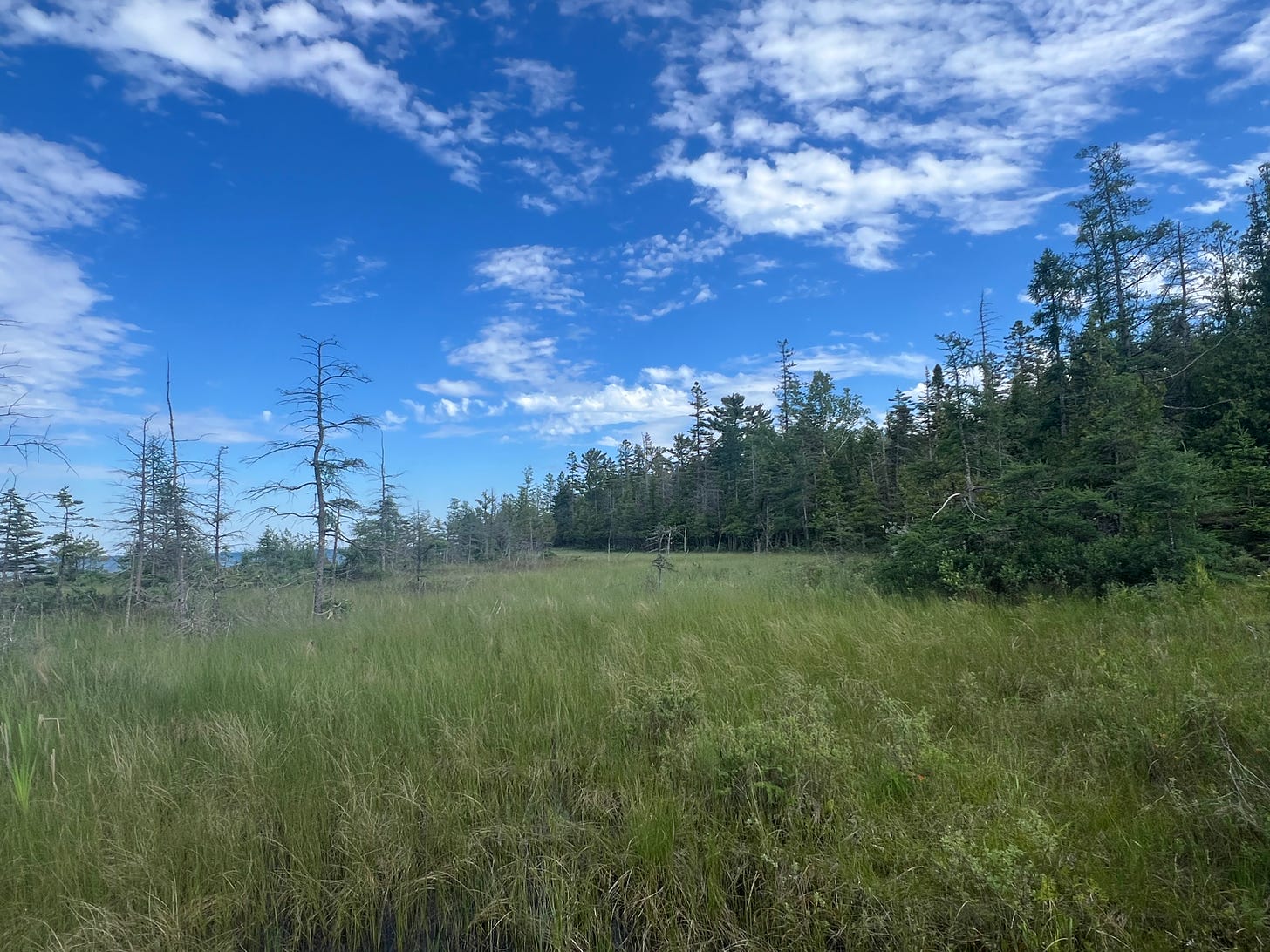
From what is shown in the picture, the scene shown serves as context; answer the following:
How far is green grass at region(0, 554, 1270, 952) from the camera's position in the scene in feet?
7.86

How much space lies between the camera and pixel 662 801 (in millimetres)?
3107

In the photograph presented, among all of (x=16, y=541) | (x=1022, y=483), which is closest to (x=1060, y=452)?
(x=1022, y=483)

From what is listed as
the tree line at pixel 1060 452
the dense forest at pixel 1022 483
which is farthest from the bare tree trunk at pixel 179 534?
the tree line at pixel 1060 452

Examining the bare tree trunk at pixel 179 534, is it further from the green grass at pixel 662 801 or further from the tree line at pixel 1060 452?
the tree line at pixel 1060 452

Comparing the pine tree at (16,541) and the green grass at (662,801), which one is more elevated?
the pine tree at (16,541)

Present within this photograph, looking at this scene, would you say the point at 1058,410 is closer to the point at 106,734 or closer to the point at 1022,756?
the point at 1022,756

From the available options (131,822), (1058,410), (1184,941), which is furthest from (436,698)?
(1058,410)

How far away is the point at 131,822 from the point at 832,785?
4009mm

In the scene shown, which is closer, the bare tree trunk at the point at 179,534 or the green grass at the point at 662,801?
the green grass at the point at 662,801

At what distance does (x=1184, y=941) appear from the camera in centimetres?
208

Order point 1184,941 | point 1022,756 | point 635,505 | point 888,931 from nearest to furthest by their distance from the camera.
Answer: point 1184,941
point 888,931
point 1022,756
point 635,505

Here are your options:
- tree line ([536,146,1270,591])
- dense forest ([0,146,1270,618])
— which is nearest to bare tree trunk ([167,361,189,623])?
dense forest ([0,146,1270,618])

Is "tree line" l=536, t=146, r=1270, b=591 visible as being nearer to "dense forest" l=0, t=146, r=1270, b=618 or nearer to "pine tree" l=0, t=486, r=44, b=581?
"dense forest" l=0, t=146, r=1270, b=618

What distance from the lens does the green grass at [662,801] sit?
7.86 feet
